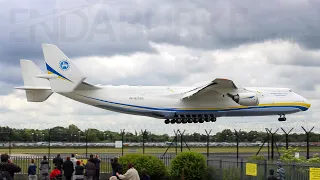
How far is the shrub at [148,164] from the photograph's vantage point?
27297 mm

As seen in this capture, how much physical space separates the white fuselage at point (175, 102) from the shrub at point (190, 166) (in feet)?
42.9

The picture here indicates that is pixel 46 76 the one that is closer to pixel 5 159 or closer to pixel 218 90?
pixel 218 90

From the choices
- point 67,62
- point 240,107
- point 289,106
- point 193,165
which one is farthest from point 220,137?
point 193,165

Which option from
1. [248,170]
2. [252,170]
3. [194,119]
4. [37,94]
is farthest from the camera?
[194,119]

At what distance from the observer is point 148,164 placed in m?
27.4

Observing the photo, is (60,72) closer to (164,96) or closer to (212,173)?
(164,96)

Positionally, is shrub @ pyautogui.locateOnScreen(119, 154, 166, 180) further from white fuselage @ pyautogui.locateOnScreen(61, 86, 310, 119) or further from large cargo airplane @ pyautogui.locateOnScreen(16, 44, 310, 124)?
white fuselage @ pyautogui.locateOnScreen(61, 86, 310, 119)

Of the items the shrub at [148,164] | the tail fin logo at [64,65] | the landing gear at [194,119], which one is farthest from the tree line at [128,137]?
the shrub at [148,164]

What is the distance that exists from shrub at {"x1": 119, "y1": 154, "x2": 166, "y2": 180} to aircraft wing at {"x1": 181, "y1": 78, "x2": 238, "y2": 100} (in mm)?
11746

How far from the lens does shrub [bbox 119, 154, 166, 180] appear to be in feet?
89.6

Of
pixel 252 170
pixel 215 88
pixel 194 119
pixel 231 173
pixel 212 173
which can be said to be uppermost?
pixel 215 88

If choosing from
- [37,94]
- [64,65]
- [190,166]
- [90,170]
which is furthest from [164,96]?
[90,170]

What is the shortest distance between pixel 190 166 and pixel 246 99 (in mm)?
13861

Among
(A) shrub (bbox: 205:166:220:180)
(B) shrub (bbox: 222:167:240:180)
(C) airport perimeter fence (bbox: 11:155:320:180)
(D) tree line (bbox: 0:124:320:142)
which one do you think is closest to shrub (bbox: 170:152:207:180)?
(A) shrub (bbox: 205:166:220:180)
